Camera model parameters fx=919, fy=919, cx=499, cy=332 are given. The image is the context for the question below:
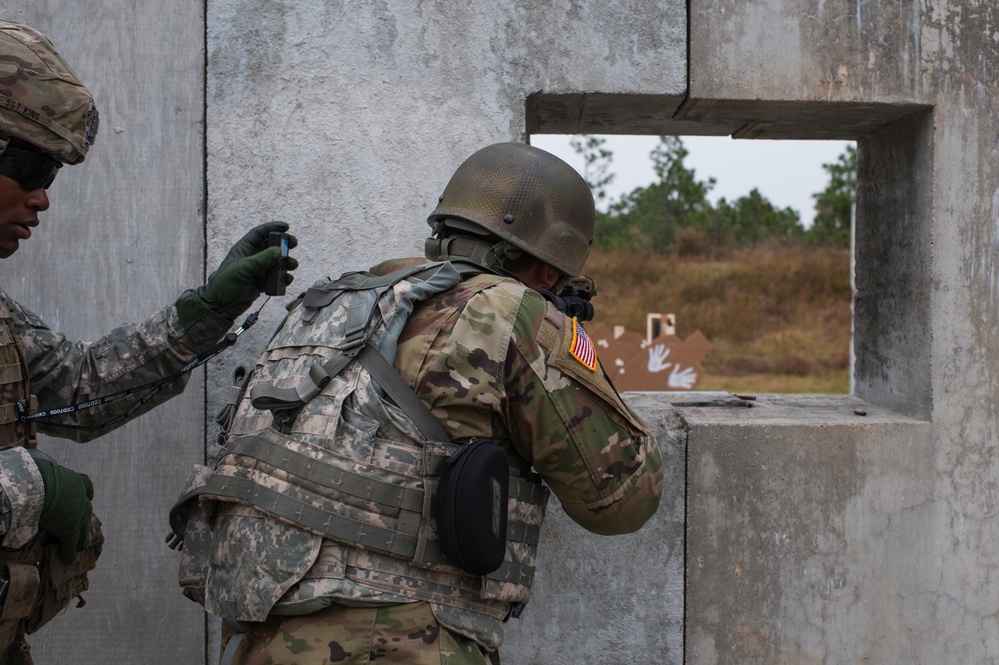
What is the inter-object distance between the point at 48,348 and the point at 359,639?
117 cm

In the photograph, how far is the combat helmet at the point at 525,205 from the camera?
2.14m

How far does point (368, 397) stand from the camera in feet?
6.19

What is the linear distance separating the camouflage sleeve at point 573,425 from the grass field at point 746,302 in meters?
16.0

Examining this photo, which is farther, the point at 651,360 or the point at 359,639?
the point at 651,360

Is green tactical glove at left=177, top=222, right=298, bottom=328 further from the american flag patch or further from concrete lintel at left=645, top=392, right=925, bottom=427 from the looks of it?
concrete lintel at left=645, top=392, right=925, bottom=427

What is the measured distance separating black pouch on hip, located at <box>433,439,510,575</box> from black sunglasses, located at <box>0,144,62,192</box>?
3.84ft

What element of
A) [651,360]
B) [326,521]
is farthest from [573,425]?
[651,360]

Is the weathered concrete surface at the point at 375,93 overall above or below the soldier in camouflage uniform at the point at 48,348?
above

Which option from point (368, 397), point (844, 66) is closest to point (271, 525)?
point (368, 397)

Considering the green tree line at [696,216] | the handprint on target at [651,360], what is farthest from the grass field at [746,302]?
the handprint on target at [651,360]

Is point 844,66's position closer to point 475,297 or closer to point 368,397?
point 475,297

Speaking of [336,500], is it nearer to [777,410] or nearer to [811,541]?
[811,541]

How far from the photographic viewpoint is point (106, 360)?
7.91 feet

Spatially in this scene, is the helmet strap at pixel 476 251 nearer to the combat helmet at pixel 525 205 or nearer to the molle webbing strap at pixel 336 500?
the combat helmet at pixel 525 205
